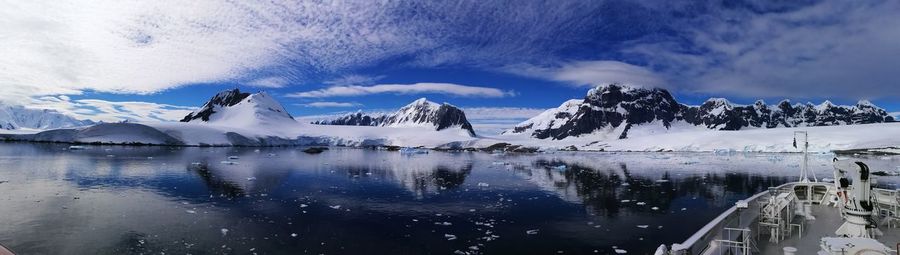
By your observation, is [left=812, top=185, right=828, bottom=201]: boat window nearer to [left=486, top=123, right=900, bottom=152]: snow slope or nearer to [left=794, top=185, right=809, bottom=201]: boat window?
[left=794, top=185, right=809, bottom=201]: boat window

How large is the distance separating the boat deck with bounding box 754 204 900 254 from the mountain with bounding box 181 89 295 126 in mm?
169536

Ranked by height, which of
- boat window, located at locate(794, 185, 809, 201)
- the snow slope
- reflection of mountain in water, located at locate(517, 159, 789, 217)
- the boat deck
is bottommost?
reflection of mountain in water, located at locate(517, 159, 789, 217)

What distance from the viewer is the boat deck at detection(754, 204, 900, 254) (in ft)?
37.3

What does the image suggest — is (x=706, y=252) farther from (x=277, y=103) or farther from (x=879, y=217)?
(x=277, y=103)

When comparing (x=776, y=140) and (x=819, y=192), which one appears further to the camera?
(x=776, y=140)

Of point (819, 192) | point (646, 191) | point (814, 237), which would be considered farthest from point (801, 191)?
point (646, 191)

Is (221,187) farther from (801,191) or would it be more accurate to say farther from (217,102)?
(217,102)

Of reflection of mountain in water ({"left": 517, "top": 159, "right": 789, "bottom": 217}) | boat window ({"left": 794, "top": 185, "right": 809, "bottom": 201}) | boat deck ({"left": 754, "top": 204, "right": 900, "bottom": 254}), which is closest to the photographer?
boat deck ({"left": 754, "top": 204, "right": 900, "bottom": 254})

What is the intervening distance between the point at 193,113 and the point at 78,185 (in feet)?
594

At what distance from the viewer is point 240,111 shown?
179625 millimetres

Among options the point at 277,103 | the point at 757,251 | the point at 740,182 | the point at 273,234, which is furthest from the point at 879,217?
the point at 277,103

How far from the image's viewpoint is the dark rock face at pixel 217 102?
18625 cm

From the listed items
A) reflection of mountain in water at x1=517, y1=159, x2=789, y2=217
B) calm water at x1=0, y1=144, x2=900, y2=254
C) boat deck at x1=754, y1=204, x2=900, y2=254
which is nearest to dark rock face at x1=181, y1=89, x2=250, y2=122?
calm water at x1=0, y1=144, x2=900, y2=254

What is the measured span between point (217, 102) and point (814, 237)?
212692 millimetres
